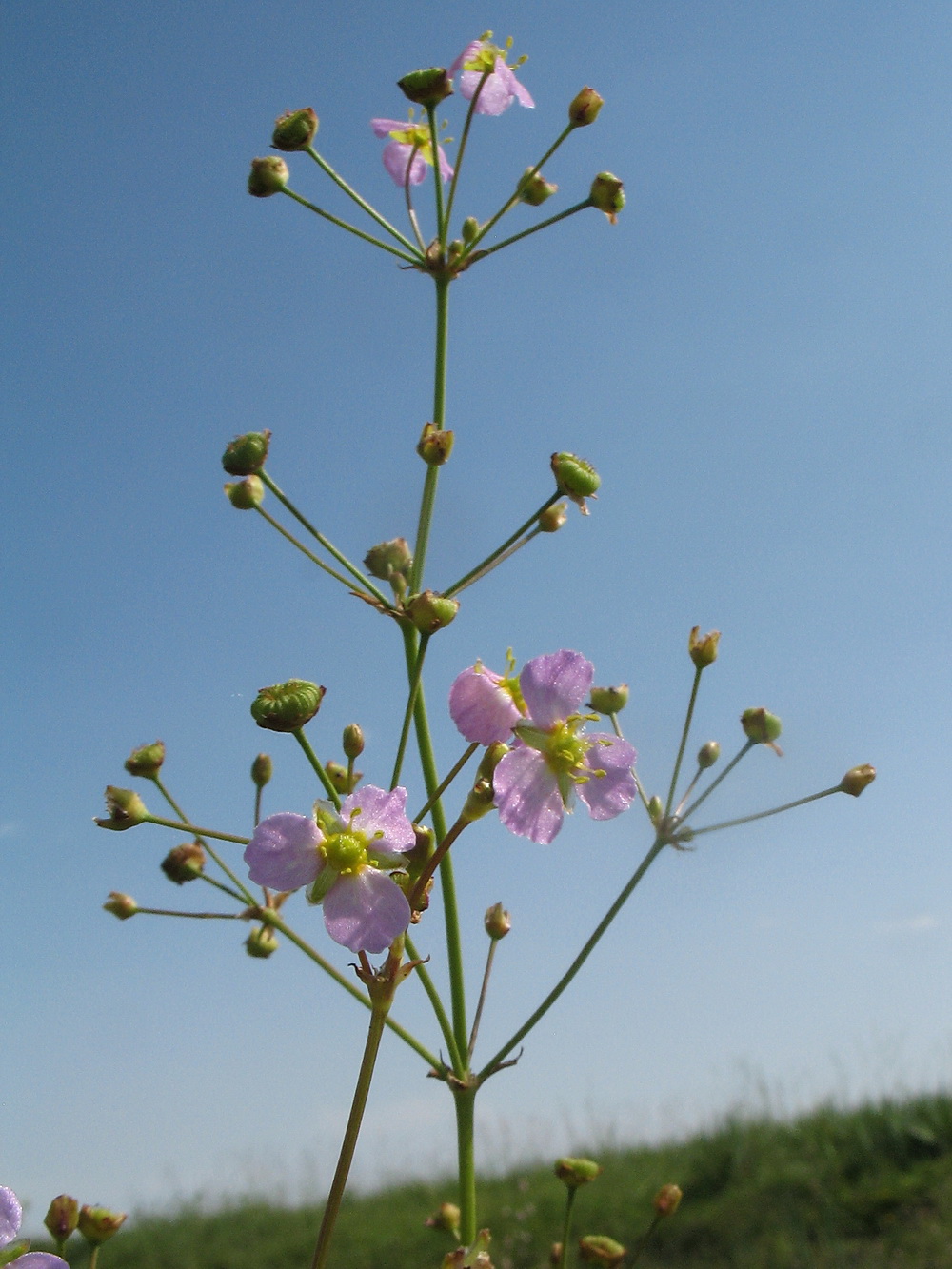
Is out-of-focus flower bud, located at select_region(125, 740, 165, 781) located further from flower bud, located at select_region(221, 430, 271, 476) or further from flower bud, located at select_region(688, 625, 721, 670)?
flower bud, located at select_region(688, 625, 721, 670)

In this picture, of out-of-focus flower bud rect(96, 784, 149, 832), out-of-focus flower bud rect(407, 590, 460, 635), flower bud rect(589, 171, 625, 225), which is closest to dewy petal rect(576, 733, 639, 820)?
out-of-focus flower bud rect(407, 590, 460, 635)

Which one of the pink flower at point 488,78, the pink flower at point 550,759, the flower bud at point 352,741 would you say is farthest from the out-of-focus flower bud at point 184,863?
the pink flower at point 488,78

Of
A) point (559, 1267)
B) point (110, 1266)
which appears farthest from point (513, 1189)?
point (559, 1267)

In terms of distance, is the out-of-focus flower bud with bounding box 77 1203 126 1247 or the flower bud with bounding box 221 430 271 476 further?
the flower bud with bounding box 221 430 271 476

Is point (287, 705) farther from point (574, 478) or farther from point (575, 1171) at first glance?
point (575, 1171)

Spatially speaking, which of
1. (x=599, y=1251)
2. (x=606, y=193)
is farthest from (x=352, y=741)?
(x=606, y=193)

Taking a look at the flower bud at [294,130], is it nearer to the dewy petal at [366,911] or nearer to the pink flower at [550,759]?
the pink flower at [550,759]
